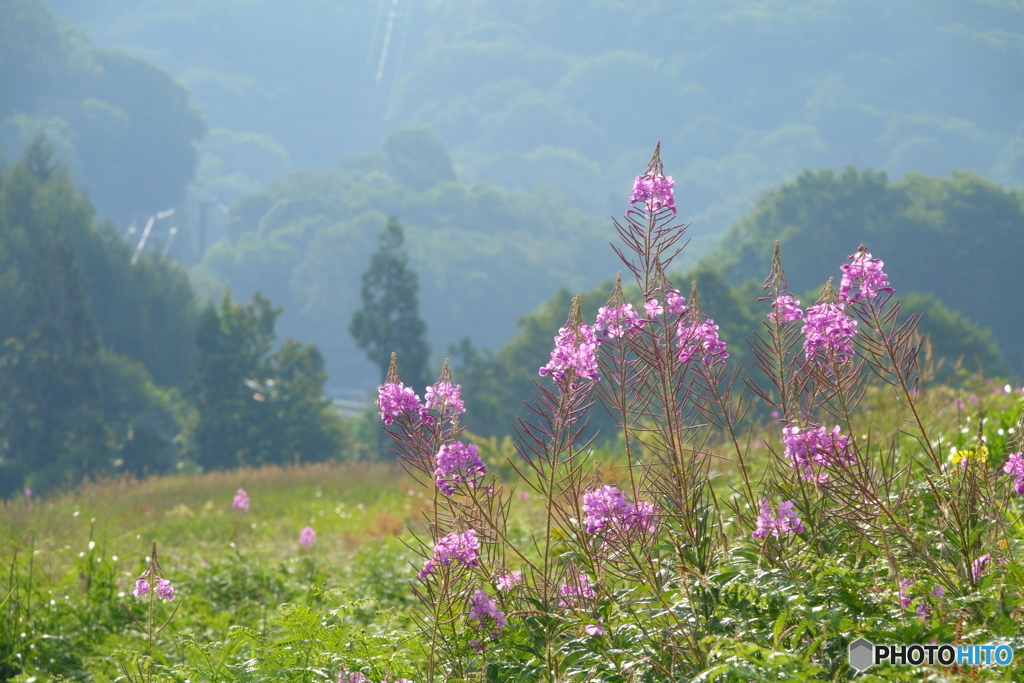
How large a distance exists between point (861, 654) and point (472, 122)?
158 meters

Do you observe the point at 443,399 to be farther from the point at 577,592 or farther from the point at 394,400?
the point at 577,592

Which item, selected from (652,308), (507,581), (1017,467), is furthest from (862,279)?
(507,581)

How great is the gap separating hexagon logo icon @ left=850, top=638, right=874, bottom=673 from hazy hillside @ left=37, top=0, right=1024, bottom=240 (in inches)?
4430

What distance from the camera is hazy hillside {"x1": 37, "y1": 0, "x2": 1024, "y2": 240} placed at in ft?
397

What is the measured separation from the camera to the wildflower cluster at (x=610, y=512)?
111 inches

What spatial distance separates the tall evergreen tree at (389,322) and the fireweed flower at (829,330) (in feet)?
83.7

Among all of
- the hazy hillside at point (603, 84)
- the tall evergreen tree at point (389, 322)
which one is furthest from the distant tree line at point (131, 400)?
the hazy hillside at point (603, 84)

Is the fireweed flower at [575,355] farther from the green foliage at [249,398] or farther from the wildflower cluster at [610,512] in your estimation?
the green foliage at [249,398]

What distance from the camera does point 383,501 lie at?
11.5 meters

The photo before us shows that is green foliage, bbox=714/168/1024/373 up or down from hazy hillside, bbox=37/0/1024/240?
down

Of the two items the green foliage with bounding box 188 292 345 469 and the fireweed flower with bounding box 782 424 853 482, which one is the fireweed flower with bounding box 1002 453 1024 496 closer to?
the fireweed flower with bounding box 782 424 853 482

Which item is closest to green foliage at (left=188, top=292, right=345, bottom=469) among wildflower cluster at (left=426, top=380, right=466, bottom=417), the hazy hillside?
wildflower cluster at (left=426, top=380, right=466, bottom=417)

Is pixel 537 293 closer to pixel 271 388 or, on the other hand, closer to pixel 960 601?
pixel 271 388

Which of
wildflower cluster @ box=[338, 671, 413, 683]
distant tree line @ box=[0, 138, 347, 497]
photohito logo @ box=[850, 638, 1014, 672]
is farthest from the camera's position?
distant tree line @ box=[0, 138, 347, 497]
